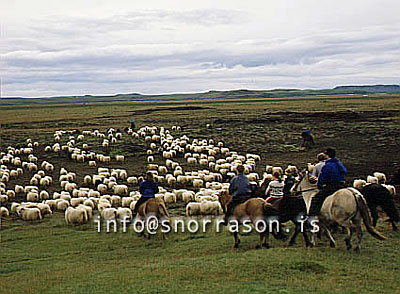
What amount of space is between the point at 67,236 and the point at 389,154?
24.0m

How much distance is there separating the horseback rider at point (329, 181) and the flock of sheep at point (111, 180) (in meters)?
5.72

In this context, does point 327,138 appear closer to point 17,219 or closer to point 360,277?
Answer: point 17,219

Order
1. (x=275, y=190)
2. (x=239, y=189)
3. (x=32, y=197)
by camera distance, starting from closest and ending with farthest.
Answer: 1. (x=239, y=189)
2. (x=275, y=190)
3. (x=32, y=197)

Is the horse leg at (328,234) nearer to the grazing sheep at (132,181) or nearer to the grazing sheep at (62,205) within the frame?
the grazing sheep at (62,205)

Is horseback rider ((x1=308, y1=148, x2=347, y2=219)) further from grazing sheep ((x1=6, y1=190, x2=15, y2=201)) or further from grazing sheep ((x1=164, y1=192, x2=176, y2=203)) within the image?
grazing sheep ((x1=6, y1=190, x2=15, y2=201))

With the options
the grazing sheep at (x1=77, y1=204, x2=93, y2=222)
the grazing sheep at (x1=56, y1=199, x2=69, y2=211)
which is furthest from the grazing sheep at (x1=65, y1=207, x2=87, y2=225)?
the grazing sheep at (x1=56, y1=199, x2=69, y2=211)

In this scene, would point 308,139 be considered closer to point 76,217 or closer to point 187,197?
point 187,197

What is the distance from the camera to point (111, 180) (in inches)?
951

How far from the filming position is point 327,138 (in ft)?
137

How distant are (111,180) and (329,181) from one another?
14654 mm

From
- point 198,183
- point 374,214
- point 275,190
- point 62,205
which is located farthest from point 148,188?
point 198,183

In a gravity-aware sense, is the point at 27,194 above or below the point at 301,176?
below

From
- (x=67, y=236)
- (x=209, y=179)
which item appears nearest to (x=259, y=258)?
(x=67, y=236)

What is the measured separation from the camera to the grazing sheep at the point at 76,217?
16375 mm
